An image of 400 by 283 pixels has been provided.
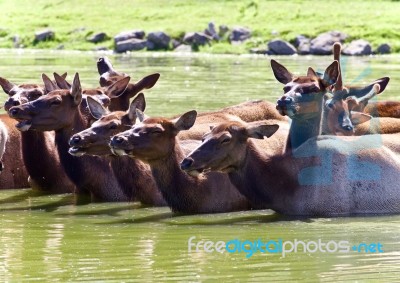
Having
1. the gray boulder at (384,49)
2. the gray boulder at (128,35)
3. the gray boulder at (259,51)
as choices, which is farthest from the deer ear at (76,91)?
the gray boulder at (128,35)

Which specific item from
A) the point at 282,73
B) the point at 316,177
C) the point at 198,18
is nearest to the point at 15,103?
the point at 282,73

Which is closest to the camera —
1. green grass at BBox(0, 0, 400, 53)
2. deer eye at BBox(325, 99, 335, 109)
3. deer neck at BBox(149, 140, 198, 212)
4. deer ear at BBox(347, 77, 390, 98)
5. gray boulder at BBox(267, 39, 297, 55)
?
deer neck at BBox(149, 140, 198, 212)

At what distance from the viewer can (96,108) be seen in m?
15.6

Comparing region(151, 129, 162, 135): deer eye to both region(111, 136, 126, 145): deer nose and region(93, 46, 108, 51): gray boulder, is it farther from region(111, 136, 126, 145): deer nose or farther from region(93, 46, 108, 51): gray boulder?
region(93, 46, 108, 51): gray boulder

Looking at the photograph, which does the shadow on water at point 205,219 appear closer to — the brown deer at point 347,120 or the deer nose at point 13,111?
the brown deer at point 347,120

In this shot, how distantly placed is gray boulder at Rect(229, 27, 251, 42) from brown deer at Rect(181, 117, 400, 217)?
50075mm

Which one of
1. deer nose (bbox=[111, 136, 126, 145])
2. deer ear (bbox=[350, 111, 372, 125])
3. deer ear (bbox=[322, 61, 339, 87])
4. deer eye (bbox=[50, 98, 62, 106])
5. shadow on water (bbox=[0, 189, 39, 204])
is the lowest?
shadow on water (bbox=[0, 189, 39, 204])

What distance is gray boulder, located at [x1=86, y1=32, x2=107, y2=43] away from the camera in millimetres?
66812

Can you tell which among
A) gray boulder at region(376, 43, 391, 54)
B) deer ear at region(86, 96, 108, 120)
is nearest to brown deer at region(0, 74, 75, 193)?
deer ear at region(86, 96, 108, 120)

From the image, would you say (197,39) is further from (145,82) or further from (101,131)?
(101,131)

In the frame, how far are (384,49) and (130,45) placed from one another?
46.0ft

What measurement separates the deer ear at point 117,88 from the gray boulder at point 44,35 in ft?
171

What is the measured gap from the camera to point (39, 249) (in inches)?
488

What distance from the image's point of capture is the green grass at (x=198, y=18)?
6344 centimetres
